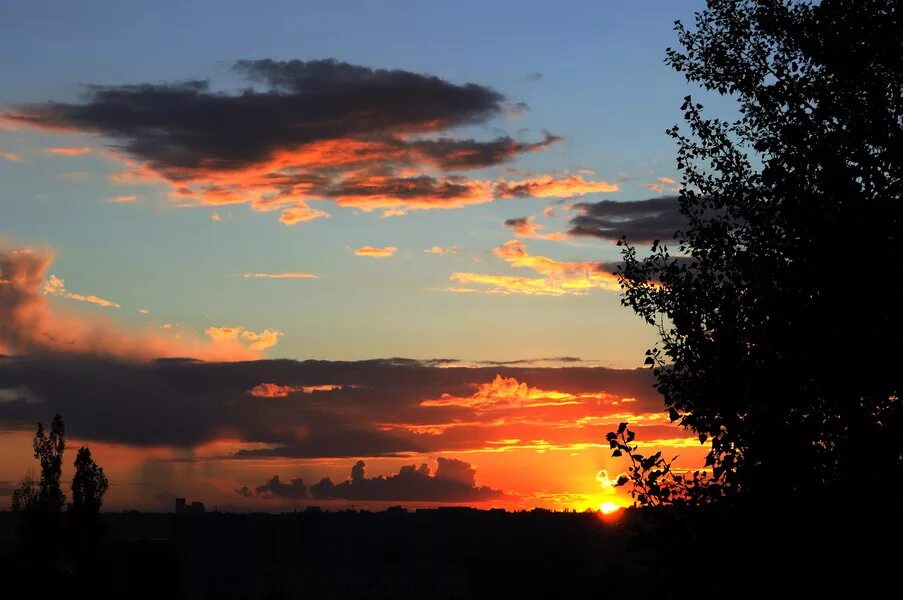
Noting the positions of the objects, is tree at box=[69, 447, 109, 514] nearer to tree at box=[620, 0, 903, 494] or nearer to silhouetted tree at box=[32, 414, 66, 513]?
silhouetted tree at box=[32, 414, 66, 513]

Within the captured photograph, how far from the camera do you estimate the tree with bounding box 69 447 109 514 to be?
A: 9875cm

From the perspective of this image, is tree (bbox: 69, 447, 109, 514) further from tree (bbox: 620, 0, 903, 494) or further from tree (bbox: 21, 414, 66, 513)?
tree (bbox: 620, 0, 903, 494)

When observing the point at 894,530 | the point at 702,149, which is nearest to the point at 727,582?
the point at 894,530

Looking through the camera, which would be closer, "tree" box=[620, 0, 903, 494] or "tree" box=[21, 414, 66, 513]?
"tree" box=[620, 0, 903, 494]

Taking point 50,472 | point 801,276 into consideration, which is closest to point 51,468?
point 50,472

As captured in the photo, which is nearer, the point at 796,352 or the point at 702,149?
the point at 796,352

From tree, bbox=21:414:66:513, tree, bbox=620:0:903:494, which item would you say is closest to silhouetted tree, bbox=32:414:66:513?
tree, bbox=21:414:66:513

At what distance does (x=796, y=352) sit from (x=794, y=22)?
8063 mm

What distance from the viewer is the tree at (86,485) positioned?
9875 centimetres

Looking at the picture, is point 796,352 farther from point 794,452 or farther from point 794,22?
point 794,22

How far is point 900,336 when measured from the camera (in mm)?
22719

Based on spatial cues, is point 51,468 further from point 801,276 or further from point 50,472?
point 801,276

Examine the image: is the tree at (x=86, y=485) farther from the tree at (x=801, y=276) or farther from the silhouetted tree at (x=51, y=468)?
the tree at (x=801, y=276)

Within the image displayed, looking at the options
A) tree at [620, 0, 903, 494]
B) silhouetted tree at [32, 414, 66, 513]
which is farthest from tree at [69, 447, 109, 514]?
tree at [620, 0, 903, 494]
